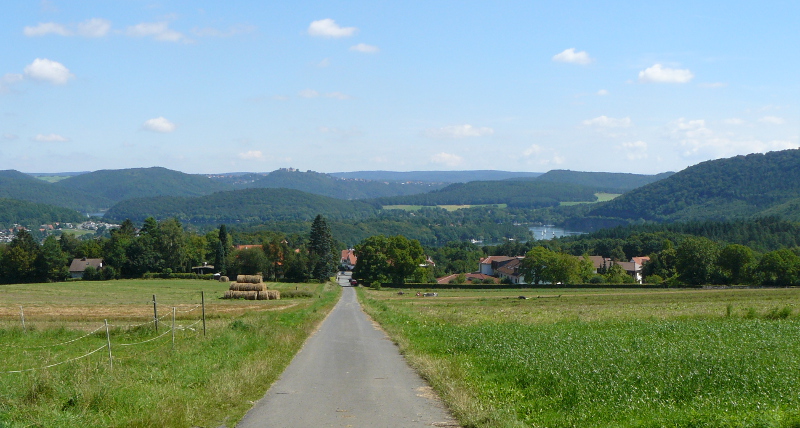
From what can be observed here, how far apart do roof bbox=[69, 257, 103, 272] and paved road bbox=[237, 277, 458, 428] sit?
97.1 meters

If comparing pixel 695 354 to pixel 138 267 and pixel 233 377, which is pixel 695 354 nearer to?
pixel 233 377

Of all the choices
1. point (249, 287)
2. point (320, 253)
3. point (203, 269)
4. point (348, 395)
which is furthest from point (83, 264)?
point (348, 395)

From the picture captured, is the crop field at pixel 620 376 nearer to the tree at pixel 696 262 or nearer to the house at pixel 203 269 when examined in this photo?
the tree at pixel 696 262

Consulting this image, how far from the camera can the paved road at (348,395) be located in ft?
37.1

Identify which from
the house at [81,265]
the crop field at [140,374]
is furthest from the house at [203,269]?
the crop field at [140,374]

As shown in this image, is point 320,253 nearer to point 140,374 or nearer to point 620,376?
point 140,374

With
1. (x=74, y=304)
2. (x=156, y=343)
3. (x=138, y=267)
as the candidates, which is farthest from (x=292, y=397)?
(x=138, y=267)

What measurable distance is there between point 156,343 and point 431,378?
1186cm

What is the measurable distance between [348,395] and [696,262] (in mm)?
96605

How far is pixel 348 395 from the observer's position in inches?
535

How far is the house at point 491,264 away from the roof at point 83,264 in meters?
91.3

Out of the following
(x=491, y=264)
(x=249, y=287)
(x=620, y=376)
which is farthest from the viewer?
(x=491, y=264)

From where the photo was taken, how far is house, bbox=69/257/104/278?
104625 millimetres

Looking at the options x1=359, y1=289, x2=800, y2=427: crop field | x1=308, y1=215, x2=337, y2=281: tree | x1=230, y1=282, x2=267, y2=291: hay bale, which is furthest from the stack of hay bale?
x1=308, y1=215, x2=337, y2=281: tree
